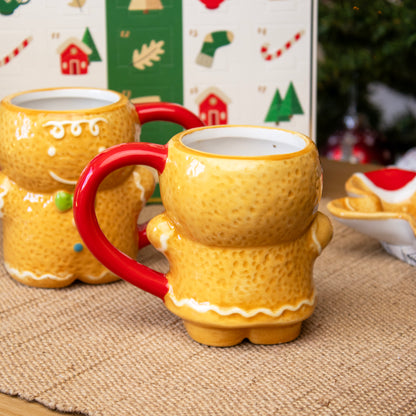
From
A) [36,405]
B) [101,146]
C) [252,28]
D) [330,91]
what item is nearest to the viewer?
[36,405]

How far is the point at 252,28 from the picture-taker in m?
0.79

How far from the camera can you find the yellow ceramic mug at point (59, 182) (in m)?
0.56

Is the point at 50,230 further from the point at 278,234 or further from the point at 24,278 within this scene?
the point at 278,234

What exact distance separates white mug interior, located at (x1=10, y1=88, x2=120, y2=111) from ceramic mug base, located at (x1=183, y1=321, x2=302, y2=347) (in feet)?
0.82

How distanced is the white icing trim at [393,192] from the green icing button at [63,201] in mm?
298

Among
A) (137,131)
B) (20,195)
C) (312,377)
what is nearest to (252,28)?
(137,131)

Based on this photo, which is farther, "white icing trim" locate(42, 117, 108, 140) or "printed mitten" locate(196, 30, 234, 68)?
"printed mitten" locate(196, 30, 234, 68)

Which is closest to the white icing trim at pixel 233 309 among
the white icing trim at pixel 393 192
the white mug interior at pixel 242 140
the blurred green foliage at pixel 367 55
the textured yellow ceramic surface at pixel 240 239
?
the textured yellow ceramic surface at pixel 240 239

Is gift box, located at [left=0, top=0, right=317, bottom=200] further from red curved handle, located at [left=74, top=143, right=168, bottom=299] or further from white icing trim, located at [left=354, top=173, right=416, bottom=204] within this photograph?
red curved handle, located at [left=74, top=143, right=168, bottom=299]

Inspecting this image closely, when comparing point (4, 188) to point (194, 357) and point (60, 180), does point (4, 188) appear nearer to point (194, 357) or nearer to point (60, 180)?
point (60, 180)

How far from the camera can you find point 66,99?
654mm

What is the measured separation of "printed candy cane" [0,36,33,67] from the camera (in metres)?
0.76

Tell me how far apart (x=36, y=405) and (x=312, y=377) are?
7.3 inches

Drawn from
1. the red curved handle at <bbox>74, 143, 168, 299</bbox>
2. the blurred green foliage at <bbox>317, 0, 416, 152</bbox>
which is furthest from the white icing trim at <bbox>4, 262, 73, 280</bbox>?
the blurred green foliage at <bbox>317, 0, 416, 152</bbox>
